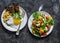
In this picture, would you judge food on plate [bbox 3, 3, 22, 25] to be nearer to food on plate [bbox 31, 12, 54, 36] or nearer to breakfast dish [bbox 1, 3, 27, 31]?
breakfast dish [bbox 1, 3, 27, 31]

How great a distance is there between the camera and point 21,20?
1.54 metres

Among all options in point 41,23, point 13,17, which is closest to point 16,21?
point 13,17

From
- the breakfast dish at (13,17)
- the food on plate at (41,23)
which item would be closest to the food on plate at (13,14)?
the breakfast dish at (13,17)

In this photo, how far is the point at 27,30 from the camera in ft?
5.08

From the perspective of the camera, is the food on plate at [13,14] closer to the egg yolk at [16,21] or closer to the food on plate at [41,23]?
the egg yolk at [16,21]

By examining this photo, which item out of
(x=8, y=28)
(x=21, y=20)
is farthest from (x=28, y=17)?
(x=8, y=28)

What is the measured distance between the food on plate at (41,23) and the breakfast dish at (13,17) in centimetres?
7

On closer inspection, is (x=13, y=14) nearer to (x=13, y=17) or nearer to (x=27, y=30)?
(x=13, y=17)

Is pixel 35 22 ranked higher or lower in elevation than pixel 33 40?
higher

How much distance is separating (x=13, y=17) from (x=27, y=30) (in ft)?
0.43

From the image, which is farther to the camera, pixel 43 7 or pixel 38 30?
pixel 43 7

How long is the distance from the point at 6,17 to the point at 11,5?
0.10m

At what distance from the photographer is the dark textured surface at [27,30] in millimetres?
1530

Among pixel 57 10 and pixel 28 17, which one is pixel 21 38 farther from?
pixel 57 10
